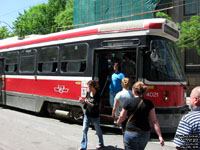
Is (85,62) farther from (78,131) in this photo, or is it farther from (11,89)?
(11,89)

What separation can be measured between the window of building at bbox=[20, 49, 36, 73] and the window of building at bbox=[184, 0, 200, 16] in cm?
1799

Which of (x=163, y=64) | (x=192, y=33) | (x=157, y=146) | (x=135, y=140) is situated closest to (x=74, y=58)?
(x=163, y=64)

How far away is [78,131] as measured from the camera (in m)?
7.42

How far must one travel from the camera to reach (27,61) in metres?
10.5

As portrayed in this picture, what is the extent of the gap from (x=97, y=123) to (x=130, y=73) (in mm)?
2364

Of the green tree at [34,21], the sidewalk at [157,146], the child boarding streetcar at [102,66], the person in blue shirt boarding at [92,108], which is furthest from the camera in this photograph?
A: the green tree at [34,21]

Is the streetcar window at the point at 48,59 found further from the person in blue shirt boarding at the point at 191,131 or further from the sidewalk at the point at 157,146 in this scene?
the person in blue shirt boarding at the point at 191,131

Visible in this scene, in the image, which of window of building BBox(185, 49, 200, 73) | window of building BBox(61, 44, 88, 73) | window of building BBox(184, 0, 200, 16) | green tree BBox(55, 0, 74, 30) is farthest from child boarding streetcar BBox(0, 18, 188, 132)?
green tree BBox(55, 0, 74, 30)

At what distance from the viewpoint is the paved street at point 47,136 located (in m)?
5.89

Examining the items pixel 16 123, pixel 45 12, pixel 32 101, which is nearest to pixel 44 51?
pixel 32 101

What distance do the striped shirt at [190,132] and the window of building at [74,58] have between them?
211 inches

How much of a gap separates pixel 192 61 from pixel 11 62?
1711 centimetres

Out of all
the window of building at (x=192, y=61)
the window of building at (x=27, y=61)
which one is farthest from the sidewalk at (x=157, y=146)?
the window of building at (x=192, y=61)

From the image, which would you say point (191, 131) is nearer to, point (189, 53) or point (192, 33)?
point (192, 33)
